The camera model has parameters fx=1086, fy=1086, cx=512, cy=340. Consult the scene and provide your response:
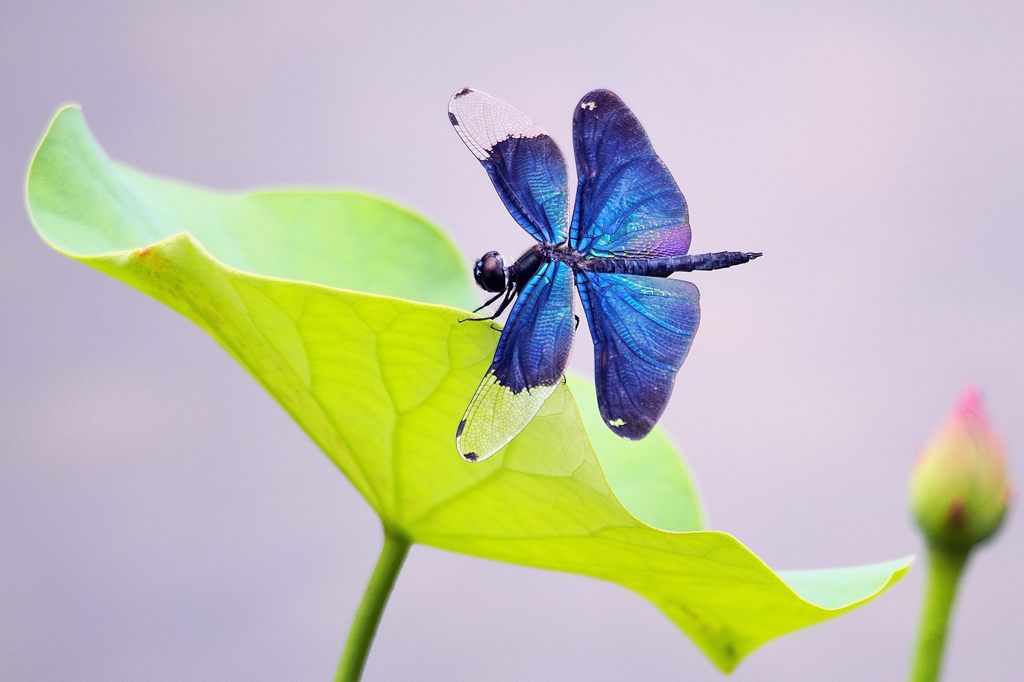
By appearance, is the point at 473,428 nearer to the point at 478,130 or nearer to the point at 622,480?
the point at 478,130

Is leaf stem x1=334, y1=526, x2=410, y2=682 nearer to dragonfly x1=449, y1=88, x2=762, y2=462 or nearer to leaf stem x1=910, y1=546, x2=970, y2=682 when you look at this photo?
dragonfly x1=449, y1=88, x2=762, y2=462

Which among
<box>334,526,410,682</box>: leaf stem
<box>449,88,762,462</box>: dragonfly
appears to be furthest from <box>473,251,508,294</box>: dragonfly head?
<box>334,526,410,682</box>: leaf stem

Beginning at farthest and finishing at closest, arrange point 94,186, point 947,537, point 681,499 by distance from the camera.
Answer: point 681,499, point 94,186, point 947,537

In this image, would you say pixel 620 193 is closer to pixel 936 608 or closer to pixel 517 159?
pixel 517 159

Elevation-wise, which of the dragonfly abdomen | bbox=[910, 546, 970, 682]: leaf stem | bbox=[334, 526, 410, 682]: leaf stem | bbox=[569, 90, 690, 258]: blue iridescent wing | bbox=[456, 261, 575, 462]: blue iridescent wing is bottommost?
bbox=[334, 526, 410, 682]: leaf stem

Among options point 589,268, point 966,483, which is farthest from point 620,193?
point 966,483

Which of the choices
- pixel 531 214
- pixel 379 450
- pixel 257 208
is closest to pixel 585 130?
pixel 531 214
